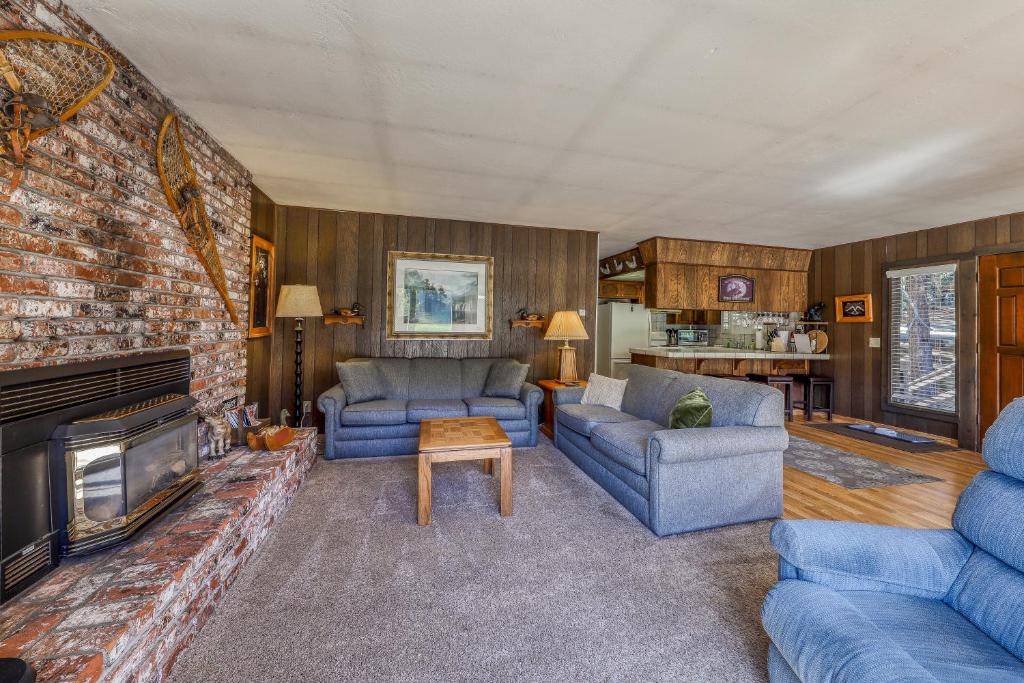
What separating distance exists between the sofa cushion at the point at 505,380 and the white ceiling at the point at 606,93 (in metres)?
1.78

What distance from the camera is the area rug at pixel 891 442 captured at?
425 centimetres

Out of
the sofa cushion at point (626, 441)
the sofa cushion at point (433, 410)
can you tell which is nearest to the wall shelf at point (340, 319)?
the sofa cushion at point (433, 410)

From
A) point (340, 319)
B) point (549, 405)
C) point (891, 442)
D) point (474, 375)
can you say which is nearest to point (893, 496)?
point (891, 442)

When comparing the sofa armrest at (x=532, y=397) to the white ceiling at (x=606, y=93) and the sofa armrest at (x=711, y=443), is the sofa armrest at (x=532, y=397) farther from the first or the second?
the white ceiling at (x=606, y=93)

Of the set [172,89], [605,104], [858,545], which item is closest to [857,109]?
[605,104]

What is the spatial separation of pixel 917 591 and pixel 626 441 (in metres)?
1.56

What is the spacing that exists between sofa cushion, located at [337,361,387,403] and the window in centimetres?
618

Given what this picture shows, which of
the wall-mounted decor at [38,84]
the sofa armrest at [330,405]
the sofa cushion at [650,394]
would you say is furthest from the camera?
the sofa armrest at [330,405]

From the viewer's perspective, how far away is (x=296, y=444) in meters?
2.92

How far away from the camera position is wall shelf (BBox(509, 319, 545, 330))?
4.95 metres

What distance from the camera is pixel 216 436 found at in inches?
99.7

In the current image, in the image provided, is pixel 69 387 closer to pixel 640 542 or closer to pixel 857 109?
pixel 640 542

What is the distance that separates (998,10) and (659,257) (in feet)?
13.0

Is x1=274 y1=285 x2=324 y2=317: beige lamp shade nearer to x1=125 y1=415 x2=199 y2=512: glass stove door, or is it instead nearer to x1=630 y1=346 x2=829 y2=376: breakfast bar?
x1=125 y1=415 x2=199 y2=512: glass stove door
